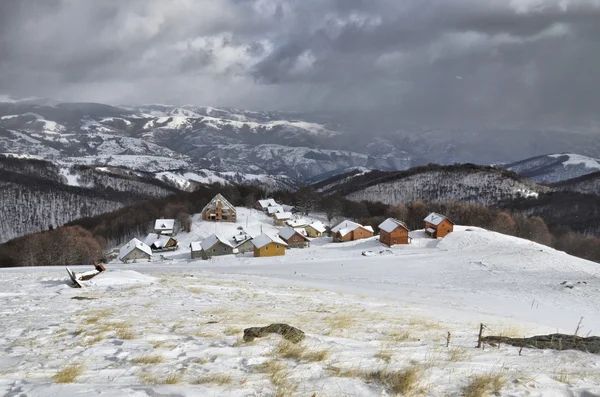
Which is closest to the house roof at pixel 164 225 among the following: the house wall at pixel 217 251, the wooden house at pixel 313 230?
the house wall at pixel 217 251

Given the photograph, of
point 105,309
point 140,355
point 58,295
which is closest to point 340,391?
point 140,355

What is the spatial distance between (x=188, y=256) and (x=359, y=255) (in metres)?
37.2

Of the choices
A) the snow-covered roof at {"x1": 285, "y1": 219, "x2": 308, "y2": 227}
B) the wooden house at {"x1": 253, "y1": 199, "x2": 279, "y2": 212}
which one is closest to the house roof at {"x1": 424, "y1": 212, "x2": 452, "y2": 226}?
the snow-covered roof at {"x1": 285, "y1": 219, "x2": 308, "y2": 227}

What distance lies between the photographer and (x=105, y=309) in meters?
15.2

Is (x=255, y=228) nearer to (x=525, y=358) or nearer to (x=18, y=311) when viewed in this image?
(x=18, y=311)

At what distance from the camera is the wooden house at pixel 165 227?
323 ft

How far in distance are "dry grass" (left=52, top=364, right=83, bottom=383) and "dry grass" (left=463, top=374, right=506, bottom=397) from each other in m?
6.76

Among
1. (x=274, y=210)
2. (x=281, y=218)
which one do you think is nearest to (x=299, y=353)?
(x=281, y=218)

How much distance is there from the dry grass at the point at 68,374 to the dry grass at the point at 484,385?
676 cm

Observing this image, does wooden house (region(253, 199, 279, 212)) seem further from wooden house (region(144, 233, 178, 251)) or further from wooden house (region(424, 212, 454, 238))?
wooden house (region(424, 212, 454, 238))

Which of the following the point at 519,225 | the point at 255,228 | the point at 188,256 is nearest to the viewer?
the point at 188,256

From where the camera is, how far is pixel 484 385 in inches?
236

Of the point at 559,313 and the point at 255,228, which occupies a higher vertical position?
the point at 255,228

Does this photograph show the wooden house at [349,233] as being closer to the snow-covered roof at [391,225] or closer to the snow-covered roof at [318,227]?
the snow-covered roof at [391,225]
